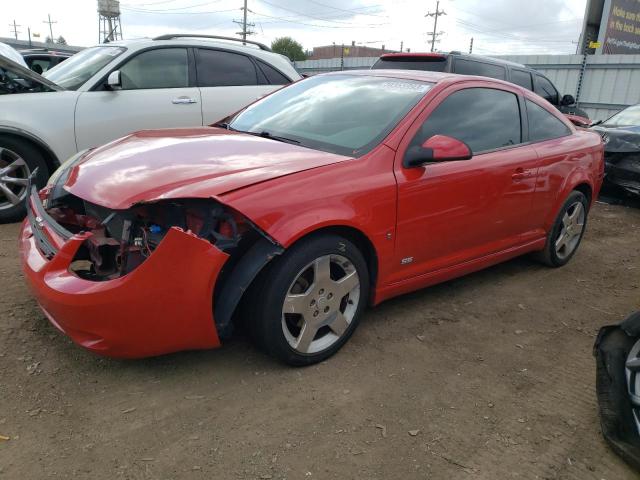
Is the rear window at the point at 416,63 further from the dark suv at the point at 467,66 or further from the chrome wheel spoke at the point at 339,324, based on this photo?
the chrome wheel spoke at the point at 339,324

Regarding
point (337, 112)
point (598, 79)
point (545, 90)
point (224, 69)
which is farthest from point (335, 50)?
point (337, 112)

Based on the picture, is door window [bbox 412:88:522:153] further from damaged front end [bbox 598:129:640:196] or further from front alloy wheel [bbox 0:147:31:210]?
damaged front end [bbox 598:129:640:196]

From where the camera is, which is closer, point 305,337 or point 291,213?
point 291,213

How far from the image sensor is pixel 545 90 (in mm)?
8719

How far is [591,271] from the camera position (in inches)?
187

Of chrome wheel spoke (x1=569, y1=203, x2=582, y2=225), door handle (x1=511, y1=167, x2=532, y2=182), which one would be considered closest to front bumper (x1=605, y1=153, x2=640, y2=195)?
chrome wheel spoke (x1=569, y1=203, x2=582, y2=225)

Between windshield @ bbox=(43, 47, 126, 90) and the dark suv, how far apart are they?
3.60 meters

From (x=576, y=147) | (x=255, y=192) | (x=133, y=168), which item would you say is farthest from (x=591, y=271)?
(x=133, y=168)

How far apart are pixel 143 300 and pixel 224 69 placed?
13.9ft

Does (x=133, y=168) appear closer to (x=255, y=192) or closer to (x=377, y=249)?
(x=255, y=192)

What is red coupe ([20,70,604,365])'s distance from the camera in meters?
2.39

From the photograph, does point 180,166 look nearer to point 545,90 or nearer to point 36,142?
point 36,142

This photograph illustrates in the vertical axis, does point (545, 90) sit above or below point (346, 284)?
above

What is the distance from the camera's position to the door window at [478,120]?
11.0 ft
